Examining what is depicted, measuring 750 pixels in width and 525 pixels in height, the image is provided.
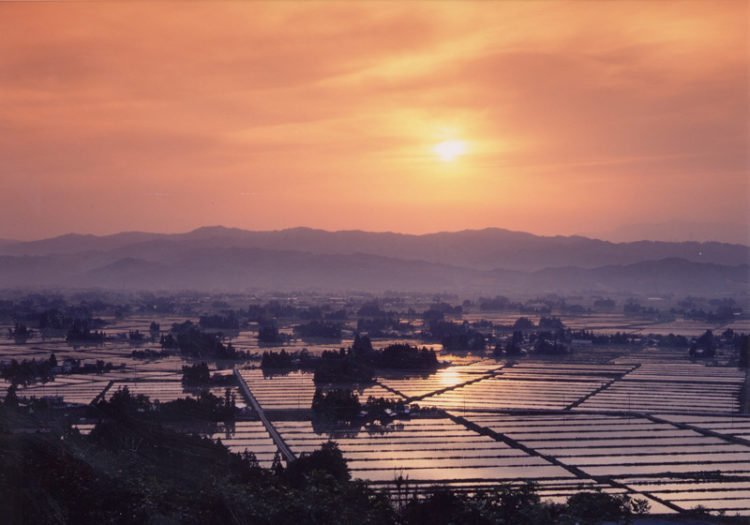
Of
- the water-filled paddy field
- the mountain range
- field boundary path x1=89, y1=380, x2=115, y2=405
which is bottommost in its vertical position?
the water-filled paddy field

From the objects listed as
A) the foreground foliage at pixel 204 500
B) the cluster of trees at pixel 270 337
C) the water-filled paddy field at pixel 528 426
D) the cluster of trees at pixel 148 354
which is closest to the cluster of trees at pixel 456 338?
the water-filled paddy field at pixel 528 426

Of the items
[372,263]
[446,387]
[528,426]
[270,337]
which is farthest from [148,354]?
[372,263]

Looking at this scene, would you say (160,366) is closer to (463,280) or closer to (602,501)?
(602,501)

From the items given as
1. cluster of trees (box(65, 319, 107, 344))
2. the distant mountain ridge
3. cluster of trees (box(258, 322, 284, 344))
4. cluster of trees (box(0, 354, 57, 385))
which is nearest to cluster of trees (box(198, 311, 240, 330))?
cluster of trees (box(258, 322, 284, 344))

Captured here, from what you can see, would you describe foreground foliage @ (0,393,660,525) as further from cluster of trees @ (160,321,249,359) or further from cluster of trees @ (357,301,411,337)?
cluster of trees @ (357,301,411,337)

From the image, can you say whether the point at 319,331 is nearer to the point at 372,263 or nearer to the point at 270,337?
the point at 270,337

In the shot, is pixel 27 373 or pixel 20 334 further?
pixel 20 334
